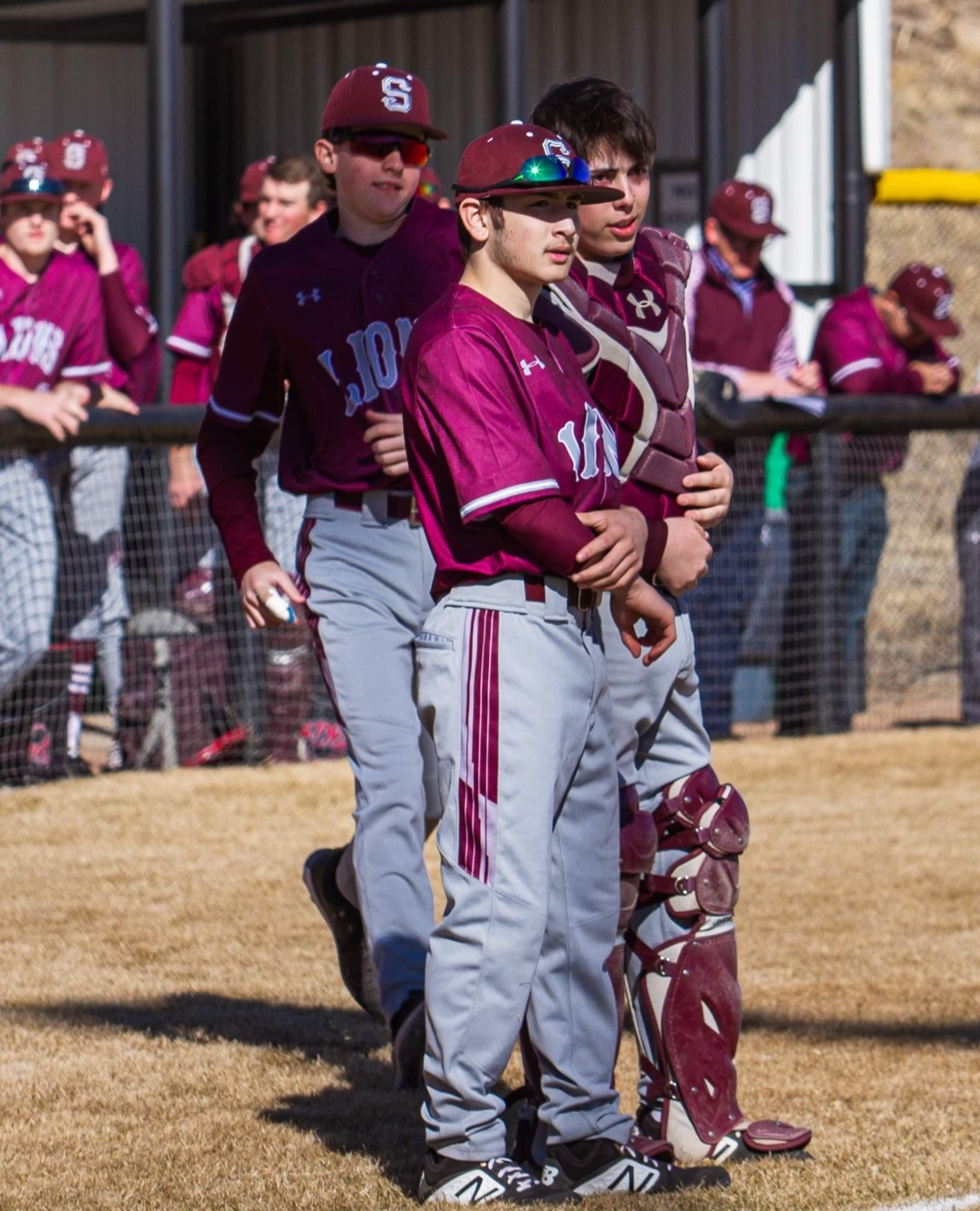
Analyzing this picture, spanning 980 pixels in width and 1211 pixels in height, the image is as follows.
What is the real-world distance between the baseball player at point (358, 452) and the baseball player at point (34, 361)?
2.87 metres

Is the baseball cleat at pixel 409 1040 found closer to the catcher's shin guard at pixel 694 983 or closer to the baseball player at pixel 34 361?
the catcher's shin guard at pixel 694 983

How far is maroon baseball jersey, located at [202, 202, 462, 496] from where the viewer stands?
174 inches

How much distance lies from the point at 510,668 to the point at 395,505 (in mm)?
1168

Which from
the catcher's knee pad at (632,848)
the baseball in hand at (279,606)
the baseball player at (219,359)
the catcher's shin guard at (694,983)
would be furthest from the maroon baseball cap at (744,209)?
the catcher's knee pad at (632,848)

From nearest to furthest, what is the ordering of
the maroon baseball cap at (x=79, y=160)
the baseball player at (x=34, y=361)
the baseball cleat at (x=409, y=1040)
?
the baseball cleat at (x=409, y=1040), the baseball player at (x=34, y=361), the maroon baseball cap at (x=79, y=160)

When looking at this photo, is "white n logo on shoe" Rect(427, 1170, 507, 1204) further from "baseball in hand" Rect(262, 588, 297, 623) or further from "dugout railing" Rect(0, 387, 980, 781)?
"dugout railing" Rect(0, 387, 980, 781)

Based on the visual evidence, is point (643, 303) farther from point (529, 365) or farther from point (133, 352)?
point (133, 352)

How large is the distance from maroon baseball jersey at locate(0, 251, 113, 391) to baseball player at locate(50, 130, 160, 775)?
0.13 meters

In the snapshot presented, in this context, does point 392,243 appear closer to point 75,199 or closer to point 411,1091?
point 411,1091

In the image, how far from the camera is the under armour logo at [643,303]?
3.80 meters

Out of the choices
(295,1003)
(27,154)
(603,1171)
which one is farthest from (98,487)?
(603,1171)

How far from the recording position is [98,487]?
7738 millimetres

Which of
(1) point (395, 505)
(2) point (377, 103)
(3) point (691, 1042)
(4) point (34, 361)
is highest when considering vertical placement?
(2) point (377, 103)

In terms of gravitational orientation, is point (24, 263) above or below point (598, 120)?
above
